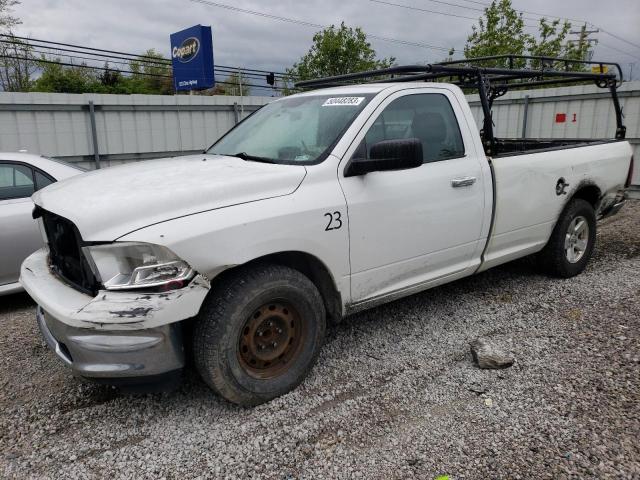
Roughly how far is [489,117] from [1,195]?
4425 millimetres

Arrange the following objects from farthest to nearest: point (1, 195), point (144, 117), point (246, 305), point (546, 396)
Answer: point (144, 117), point (1, 195), point (546, 396), point (246, 305)

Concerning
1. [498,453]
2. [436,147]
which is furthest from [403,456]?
[436,147]

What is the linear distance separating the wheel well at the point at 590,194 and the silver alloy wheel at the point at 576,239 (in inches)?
9.9

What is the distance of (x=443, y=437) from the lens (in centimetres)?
271

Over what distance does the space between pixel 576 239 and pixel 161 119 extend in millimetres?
8634

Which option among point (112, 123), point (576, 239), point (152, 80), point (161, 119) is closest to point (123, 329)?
point (576, 239)

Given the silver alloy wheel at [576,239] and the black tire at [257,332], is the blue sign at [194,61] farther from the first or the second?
the black tire at [257,332]

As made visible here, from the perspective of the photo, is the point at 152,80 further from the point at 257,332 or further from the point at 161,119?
the point at 257,332

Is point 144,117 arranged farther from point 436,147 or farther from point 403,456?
point 403,456

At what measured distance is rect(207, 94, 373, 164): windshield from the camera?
343cm

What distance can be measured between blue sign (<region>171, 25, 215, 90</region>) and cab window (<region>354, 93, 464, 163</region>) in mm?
15265

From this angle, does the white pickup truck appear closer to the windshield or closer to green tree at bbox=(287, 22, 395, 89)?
the windshield

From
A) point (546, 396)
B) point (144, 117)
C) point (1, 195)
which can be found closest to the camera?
point (546, 396)

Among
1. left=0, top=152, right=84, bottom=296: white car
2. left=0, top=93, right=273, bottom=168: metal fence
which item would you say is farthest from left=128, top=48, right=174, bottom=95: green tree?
left=0, top=152, right=84, bottom=296: white car
